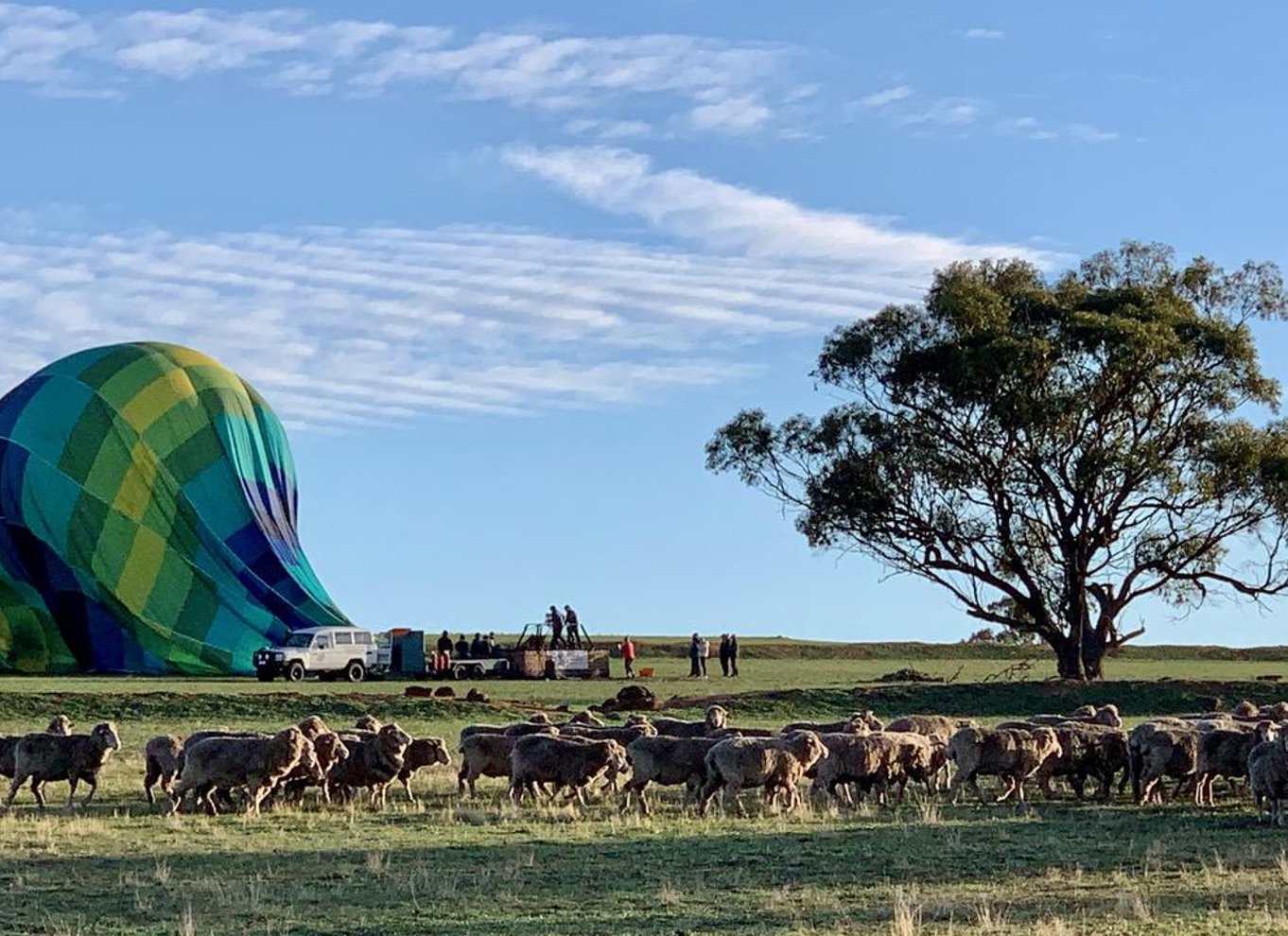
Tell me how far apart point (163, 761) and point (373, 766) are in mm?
2760

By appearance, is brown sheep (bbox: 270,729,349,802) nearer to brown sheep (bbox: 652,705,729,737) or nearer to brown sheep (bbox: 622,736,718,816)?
brown sheep (bbox: 622,736,718,816)

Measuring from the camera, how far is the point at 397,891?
17984 millimetres

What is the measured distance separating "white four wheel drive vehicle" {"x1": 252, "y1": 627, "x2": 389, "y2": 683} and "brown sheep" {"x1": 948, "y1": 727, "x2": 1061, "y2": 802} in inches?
1598

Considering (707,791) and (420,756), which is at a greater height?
(420,756)

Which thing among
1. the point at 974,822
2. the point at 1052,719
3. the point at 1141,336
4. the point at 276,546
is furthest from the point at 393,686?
the point at 974,822

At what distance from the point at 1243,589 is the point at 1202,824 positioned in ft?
127

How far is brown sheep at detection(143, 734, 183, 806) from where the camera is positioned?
2664 cm

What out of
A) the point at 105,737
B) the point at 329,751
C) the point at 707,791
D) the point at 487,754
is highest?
the point at 105,737

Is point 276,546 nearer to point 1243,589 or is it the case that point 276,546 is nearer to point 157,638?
point 157,638

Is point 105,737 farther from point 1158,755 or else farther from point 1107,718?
point 1107,718

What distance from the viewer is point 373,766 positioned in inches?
1057

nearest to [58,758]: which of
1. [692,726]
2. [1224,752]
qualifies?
[692,726]

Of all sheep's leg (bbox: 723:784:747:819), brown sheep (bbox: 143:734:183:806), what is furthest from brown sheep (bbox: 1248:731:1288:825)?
brown sheep (bbox: 143:734:183:806)

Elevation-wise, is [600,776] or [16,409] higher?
[16,409]
